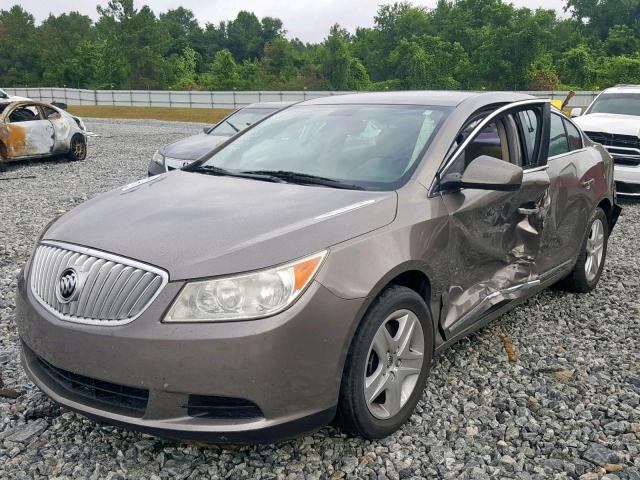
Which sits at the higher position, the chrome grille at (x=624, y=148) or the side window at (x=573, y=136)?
the side window at (x=573, y=136)

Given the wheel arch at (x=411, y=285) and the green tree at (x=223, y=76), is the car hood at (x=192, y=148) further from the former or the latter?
the green tree at (x=223, y=76)

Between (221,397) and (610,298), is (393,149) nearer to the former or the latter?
(221,397)

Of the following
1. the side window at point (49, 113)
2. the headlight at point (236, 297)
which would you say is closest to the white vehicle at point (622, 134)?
the headlight at point (236, 297)

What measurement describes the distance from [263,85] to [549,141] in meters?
61.2

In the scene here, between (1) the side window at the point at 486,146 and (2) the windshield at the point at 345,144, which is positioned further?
(1) the side window at the point at 486,146

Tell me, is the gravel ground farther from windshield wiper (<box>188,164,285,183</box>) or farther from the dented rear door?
windshield wiper (<box>188,164,285,183</box>)

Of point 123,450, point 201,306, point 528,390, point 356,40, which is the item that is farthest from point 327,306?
point 356,40

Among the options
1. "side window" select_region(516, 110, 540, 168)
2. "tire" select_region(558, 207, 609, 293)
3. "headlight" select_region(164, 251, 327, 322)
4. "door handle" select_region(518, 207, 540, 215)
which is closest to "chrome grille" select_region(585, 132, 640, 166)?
"tire" select_region(558, 207, 609, 293)

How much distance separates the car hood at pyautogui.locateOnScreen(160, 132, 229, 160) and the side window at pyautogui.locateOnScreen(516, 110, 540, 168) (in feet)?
19.3

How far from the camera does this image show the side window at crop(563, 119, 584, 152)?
16.5ft

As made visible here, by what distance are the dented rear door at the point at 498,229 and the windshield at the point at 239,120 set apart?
747cm

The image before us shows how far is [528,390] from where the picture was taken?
3770 millimetres

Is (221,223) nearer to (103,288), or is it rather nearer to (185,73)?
(103,288)

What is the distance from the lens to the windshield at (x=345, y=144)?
11.8 feet
